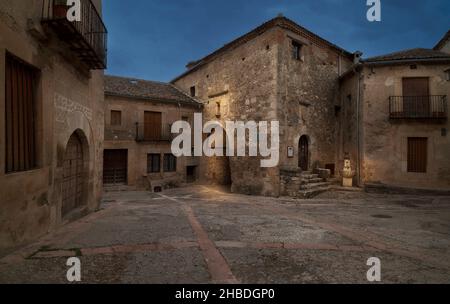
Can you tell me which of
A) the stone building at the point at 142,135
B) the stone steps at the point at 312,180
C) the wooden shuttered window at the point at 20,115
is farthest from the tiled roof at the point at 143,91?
the wooden shuttered window at the point at 20,115

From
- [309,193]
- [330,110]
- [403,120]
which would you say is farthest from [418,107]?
[309,193]

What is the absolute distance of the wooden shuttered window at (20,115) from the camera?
153 inches

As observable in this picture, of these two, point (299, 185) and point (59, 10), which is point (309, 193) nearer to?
point (299, 185)

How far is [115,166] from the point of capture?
626 inches

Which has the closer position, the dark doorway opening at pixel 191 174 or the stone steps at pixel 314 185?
the stone steps at pixel 314 185

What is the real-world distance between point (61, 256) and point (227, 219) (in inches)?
146

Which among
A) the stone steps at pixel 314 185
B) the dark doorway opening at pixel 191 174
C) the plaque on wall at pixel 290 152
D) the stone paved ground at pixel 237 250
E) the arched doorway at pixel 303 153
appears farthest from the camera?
the dark doorway opening at pixel 191 174

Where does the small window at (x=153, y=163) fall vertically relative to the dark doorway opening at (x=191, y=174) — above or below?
above

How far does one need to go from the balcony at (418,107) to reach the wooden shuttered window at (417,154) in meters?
1.17

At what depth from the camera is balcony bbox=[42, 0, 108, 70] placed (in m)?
4.54

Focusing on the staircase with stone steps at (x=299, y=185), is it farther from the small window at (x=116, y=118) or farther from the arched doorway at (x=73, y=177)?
the small window at (x=116, y=118)

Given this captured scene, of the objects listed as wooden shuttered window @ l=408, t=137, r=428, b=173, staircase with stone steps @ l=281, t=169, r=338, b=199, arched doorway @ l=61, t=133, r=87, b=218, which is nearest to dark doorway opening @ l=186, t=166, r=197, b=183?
staircase with stone steps @ l=281, t=169, r=338, b=199
